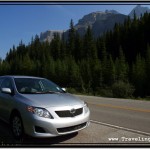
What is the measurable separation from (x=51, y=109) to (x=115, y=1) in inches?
176

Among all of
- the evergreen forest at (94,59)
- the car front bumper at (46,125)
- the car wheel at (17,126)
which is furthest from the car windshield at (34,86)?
the evergreen forest at (94,59)

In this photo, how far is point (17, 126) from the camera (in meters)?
7.20

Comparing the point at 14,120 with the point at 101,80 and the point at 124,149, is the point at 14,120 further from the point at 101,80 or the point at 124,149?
the point at 101,80

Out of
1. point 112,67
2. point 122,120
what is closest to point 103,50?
point 112,67

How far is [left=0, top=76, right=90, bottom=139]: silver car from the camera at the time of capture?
6551 millimetres

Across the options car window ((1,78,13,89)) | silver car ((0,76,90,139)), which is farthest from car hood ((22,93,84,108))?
car window ((1,78,13,89))

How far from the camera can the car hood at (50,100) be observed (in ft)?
22.1

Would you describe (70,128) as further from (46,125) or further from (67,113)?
(46,125)

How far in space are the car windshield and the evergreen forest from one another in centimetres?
6621

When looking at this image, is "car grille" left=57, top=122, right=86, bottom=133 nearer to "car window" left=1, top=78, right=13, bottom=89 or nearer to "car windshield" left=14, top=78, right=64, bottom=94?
"car windshield" left=14, top=78, right=64, bottom=94

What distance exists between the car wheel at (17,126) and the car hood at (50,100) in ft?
1.90

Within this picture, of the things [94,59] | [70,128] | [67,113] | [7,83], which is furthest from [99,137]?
[94,59]

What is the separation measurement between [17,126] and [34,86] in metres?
1.55

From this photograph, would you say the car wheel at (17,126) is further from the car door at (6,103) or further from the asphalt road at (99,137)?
the car door at (6,103)
